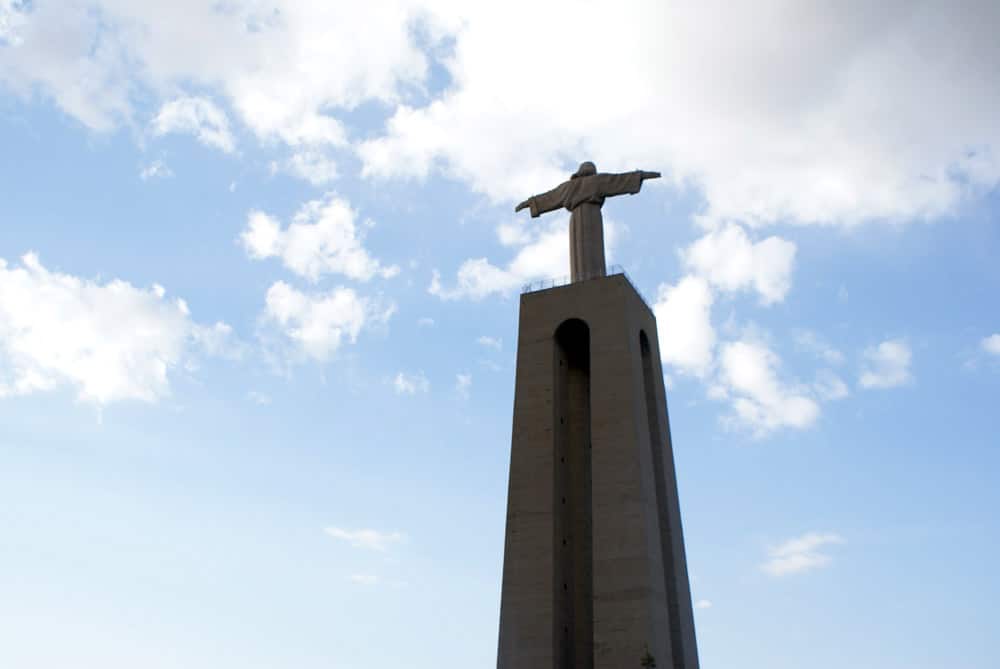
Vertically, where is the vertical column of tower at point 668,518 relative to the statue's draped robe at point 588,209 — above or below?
below

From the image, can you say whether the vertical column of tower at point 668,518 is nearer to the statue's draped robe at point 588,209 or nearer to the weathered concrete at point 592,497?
the weathered concrete at point 592,497

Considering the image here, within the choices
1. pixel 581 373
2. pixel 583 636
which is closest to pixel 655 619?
pixel 583 636

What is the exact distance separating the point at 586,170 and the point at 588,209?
2.21m

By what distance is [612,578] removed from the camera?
30125mm

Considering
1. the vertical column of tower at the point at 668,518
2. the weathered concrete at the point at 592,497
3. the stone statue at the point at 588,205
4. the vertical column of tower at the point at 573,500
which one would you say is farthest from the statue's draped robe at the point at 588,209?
the vertical column of tower at the point at 668,518

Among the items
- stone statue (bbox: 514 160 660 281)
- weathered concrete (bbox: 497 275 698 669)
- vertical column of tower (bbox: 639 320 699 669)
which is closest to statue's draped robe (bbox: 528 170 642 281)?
stone statue (bbox: 514 160 660 281)

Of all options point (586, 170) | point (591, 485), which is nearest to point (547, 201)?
point (586, 170)

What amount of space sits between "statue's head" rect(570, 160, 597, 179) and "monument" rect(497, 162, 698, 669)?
733mm

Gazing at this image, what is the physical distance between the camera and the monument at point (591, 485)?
3011 cm

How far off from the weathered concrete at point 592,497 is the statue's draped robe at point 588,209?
165 cm

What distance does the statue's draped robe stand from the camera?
37.9 meters

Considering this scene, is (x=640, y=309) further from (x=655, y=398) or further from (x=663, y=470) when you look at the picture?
(x=663, y=470)

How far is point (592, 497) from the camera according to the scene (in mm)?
32531

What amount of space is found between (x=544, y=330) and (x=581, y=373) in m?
2.51
